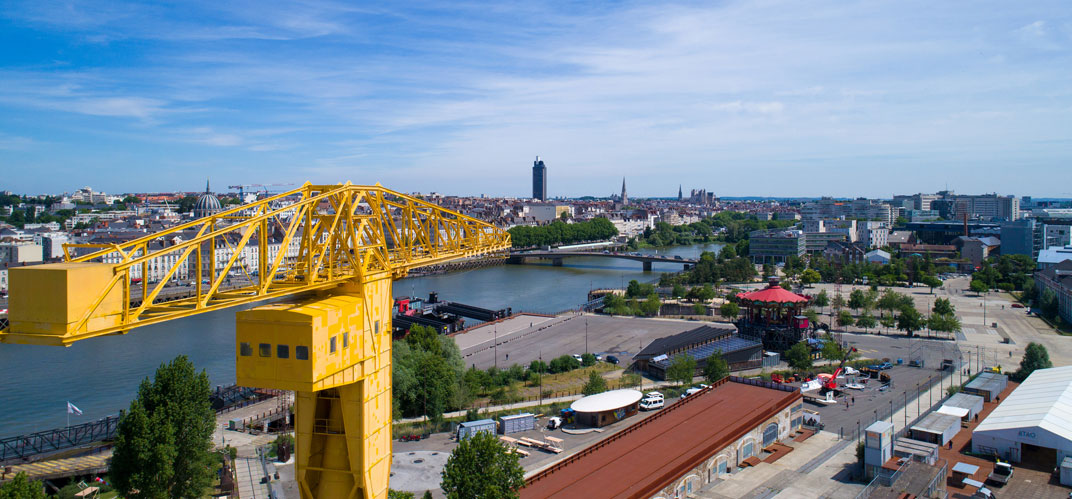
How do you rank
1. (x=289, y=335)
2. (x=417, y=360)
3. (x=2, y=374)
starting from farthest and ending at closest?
(x=2, y=374)
(x=417, y=360)
(x=289, y=335)

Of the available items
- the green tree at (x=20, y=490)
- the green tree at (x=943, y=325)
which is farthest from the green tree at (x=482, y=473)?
the green tree at (x=943, y=325)

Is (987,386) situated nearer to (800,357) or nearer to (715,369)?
(800,357)

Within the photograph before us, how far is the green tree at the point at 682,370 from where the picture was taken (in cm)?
1623

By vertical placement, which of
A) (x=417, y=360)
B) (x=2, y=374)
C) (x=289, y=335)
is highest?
(x=289, y=335)

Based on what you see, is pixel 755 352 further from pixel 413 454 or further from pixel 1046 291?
pixel 1046 291

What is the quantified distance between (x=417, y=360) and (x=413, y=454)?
139 inches

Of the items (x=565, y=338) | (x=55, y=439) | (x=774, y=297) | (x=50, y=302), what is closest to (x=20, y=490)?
(x=50, y=302)

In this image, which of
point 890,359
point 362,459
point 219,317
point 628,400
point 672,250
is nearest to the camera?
point 362,459

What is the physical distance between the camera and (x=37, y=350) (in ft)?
67.3

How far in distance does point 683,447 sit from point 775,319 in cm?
1162

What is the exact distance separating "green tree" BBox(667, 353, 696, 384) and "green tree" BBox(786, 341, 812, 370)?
3014mm

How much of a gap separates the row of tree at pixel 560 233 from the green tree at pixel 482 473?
43593 mm

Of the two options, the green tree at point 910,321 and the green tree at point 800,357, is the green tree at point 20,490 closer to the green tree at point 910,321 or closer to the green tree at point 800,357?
the green tree at point 800,357

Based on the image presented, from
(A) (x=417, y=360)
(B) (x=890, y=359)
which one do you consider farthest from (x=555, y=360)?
(B) (x=890, y=359)
